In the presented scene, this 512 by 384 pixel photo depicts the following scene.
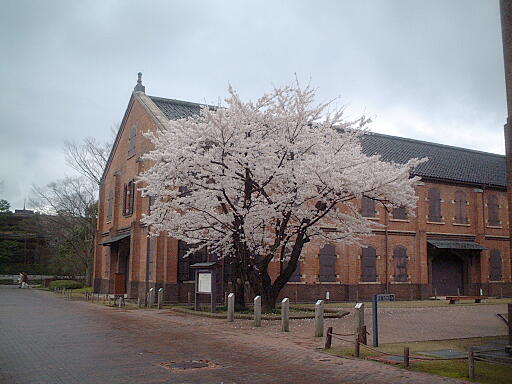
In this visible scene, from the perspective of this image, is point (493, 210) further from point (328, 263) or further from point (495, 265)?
point (328, 263)

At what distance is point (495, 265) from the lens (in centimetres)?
3772

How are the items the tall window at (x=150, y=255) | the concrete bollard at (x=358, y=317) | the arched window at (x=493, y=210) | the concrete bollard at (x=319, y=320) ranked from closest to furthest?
the concrete bollard at (x=358, y=317), the concrete bollard at (x=319, y=320), the tall window at (x=150, y=255), the arched window at (x=493, y=210)

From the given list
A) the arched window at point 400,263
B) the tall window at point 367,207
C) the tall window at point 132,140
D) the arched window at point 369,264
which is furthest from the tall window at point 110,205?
the arched window at point 400,263

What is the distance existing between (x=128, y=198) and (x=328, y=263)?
13137mm

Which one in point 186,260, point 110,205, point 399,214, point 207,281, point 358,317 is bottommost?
point 358,317

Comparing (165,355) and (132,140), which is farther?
(132,140)

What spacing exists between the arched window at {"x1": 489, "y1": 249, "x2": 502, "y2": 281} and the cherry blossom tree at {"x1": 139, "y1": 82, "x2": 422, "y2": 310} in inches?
749

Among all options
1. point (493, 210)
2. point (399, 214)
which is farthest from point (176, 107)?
point (493, 210)

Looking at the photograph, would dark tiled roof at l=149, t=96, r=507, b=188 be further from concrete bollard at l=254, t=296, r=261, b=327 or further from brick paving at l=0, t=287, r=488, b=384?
brick paving at l=0, t=287, r=488, b=384

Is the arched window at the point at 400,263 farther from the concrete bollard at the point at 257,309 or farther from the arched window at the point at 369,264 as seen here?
the concrete bollard at the point at 257,309

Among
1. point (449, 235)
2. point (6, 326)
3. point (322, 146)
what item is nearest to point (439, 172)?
point (449, 235)

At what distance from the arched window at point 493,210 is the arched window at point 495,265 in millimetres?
2060

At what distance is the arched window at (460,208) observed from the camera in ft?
120

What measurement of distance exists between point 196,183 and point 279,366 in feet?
36.3
